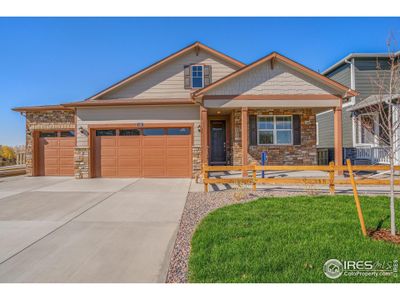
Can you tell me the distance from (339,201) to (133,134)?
369 inches

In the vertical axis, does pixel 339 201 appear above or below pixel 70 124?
below

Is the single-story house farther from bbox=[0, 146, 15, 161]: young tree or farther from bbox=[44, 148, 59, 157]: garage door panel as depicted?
bbox=[0, 146, 15, 161]: young tree

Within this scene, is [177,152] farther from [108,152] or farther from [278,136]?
[278,136]

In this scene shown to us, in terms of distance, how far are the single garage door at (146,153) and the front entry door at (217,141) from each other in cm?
217

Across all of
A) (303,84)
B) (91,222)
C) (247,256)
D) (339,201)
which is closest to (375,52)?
(303,84)

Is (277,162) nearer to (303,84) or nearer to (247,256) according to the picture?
(303,84)

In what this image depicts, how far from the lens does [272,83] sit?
10.7 m

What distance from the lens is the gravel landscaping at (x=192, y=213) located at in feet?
10.8

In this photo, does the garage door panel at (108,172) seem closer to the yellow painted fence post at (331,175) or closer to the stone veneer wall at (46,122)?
the stone veneer wall at (46,122)

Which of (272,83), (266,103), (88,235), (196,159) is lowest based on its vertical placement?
(88,235)

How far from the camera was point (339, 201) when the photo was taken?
651 cm

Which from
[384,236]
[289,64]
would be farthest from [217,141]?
[384,236]

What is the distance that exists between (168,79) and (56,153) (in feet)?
24.5

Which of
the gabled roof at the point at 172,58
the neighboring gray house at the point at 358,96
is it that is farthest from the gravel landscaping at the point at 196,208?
the gabled roof at the point at 172,58
